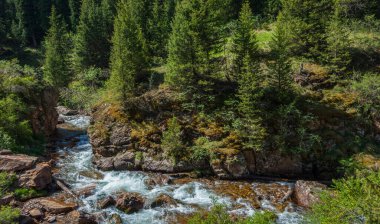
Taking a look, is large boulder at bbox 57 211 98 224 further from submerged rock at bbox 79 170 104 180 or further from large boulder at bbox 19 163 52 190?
submerged rock at bbox 79 170 104 180

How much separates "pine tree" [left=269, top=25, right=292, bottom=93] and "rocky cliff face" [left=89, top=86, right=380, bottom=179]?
3.68 metres

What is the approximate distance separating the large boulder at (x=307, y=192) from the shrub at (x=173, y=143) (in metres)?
9.57

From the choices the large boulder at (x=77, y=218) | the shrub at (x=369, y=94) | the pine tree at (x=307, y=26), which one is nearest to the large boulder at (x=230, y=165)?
the large boulder at (x=77, y=218)

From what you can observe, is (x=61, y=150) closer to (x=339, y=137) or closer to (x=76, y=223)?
(x=76, y=223)

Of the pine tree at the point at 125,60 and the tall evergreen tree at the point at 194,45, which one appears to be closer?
the tall evergreen tree at the point at 194,45

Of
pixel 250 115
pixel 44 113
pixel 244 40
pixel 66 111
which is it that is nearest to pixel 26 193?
pixel 44 113

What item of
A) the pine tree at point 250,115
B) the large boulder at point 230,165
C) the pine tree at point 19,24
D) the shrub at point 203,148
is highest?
the pine tree at point 19,24

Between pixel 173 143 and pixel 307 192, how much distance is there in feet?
36.3

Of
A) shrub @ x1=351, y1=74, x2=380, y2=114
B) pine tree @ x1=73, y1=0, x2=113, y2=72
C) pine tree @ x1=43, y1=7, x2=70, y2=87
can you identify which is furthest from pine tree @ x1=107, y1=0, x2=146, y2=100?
pine tree @ x1=43, y1=7, x2=70, y2=87

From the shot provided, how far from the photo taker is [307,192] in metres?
21.9

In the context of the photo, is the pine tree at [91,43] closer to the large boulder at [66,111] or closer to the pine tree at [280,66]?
the large boulder at [66,111]

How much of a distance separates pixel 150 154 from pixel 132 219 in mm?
7849

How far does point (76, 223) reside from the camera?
18.8m

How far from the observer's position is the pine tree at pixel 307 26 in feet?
104
